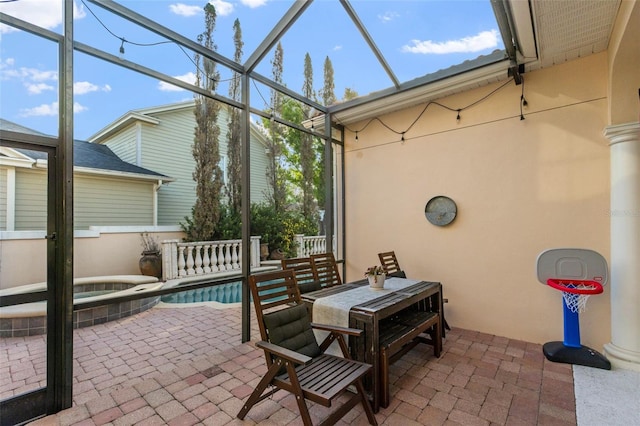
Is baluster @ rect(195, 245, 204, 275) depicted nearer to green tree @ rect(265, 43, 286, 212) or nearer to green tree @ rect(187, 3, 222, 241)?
green tree @ rect(187, 3, 222, 241)

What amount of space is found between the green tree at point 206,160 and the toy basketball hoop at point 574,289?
823 cm

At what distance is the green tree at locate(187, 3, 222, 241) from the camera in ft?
29.7

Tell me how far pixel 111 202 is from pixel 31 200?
6.71 metres

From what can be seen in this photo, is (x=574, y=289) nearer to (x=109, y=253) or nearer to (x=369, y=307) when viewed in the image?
(x=369, y=307)

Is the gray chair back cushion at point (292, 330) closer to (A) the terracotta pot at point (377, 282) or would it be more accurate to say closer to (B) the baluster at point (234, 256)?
(A) the terracotta pot at point (377, 282)

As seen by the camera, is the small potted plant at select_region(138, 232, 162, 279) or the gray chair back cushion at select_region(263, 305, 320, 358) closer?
the gray chair back cushion at select_region(263, 305, 320, 358)

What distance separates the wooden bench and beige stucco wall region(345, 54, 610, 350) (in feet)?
3.73

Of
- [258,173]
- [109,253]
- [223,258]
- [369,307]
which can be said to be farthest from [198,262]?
[369,307]

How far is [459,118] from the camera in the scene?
4367 millimetres

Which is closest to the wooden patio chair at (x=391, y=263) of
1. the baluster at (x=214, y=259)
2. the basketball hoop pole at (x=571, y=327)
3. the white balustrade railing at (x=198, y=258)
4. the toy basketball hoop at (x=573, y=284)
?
the toy basketball hoop at (x=573, y=284)

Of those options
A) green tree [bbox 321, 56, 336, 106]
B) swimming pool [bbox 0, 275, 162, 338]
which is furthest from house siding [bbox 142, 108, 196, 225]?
green tree [bbox 321, 56, 336, 106]

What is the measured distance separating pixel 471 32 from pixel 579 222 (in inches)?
101

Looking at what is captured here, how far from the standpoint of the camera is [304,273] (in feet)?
12.1

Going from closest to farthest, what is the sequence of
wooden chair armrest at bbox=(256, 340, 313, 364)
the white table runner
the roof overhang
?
wooden chair armrest at bbox=(256, 340, 313, 364) → the white table runner → the roof overhang
